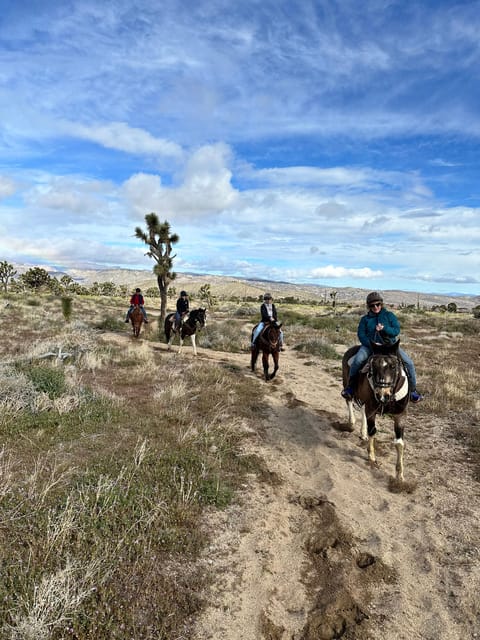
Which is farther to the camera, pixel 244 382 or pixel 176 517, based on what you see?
pixel 244 382

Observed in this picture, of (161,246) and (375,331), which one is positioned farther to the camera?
(161,246)

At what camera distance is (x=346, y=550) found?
4.54 meters

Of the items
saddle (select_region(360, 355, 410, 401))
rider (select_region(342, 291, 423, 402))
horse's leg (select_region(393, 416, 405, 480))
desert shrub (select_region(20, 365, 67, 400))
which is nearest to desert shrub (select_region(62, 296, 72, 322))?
desert shrub (select_region(20, 365, 67, 400))

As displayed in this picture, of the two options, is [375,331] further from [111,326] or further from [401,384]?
[111,326]

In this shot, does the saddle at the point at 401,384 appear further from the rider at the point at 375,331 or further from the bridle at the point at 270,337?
the bridle at the point at 270,337

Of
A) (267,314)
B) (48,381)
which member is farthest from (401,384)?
(48,381)

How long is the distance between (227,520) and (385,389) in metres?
3.06

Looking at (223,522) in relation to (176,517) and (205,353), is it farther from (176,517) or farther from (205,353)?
(205,353)

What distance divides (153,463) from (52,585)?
2682mm

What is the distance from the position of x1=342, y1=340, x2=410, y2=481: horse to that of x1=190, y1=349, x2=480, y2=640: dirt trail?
659mm

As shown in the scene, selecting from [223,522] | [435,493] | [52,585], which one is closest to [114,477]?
[223,522]

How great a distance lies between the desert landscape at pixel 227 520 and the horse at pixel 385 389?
0.65 m

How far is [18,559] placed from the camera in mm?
3607

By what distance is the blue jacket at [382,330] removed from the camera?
7.08 m
